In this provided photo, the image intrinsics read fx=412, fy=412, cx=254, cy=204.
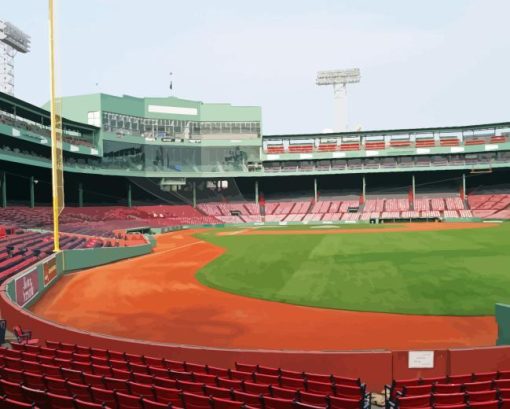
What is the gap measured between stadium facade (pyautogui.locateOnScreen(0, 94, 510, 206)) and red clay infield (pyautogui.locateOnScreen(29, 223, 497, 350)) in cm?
4313

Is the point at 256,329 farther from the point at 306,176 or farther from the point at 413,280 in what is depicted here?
the point at 306,176

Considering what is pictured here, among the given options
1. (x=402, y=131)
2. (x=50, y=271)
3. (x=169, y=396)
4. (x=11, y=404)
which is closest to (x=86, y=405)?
(x=169, y=396)

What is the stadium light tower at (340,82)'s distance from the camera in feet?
300

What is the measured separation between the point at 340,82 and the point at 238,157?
36760 millimetres

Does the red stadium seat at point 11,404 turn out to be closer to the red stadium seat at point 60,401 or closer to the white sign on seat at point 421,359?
the red stadium seat at point 60,401

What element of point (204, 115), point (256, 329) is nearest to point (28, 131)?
point (204, 115)

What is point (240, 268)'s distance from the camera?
24766mm

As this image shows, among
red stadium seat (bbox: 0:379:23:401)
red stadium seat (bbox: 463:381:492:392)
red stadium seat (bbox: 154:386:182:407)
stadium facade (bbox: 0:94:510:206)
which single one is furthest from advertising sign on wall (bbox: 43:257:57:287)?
stadium facade (bbox: 0:94:510:206)

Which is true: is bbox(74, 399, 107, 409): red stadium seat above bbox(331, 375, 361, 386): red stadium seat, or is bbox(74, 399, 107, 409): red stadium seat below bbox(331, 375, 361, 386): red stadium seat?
above

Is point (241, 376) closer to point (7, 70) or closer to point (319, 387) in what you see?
point (319, 387)

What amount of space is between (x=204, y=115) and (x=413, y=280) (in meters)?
57.9

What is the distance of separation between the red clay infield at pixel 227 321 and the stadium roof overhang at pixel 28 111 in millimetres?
31301

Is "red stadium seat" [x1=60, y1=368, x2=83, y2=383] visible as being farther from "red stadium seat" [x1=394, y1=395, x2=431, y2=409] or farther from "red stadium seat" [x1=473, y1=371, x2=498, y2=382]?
"red stadium seat" [x1=473, y1=371, x2=498, y2=382]

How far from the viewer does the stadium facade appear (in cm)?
6262
